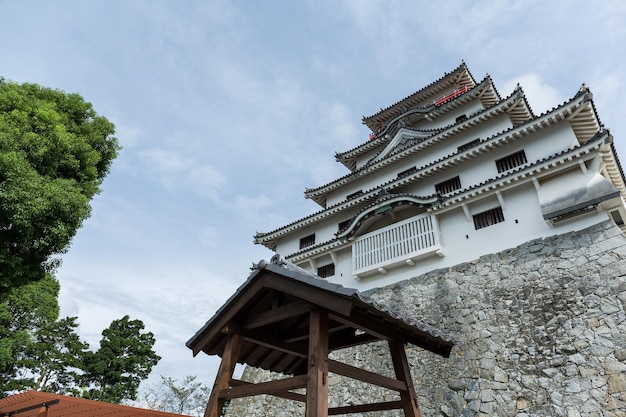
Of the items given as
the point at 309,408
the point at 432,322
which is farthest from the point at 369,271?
the point at 309,408

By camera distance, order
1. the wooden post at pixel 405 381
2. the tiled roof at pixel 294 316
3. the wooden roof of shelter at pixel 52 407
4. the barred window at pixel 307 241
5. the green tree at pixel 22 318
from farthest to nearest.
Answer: the barred window at pixel 307 241, the green tree at pixel 22 318, the wooden roof of shelter at pixel 52 407, the wooden post at pixel 405 381, the tiled roof at pixel 294 316

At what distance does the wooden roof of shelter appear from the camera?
731 centimetres

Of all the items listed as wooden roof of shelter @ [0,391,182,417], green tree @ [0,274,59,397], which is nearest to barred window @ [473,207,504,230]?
wooden roof of shelter @ [0,391,182,417]

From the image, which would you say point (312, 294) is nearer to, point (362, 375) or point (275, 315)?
point (275, 315)

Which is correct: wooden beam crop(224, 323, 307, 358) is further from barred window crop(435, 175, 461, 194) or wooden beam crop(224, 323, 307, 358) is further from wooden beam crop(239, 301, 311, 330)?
barred window crop(435, 175, 461, 194)

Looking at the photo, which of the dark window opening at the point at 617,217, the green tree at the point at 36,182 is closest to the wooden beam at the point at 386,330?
the green tree at the point at 36,182

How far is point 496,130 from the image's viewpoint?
50.0 feet

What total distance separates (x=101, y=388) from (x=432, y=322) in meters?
21.4

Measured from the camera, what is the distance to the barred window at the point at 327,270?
15477mm

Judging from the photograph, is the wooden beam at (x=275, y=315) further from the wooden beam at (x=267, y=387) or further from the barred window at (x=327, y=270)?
the barred window at (x=327, y=270)

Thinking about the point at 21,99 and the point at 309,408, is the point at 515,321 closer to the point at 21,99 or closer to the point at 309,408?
the point at 309,408

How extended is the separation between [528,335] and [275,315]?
24.6ft

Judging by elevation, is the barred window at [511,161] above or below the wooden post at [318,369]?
above

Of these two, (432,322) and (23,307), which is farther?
(23,307)
